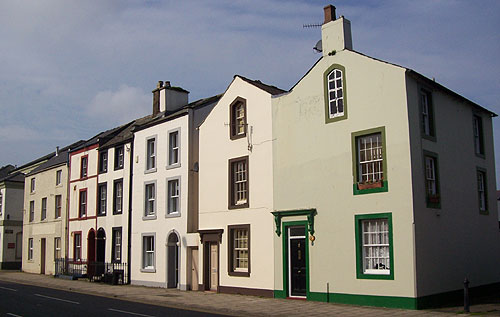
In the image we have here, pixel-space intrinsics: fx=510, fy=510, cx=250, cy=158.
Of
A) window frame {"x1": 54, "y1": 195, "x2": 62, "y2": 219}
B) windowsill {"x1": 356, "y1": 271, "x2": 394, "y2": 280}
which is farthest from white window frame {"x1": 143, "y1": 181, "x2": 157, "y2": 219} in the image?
windowsill {"x1": 356, "y1": 271, "x2": 394, "y2": 280}

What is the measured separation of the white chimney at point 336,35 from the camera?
65.6ft

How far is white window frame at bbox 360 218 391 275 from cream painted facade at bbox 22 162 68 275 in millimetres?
26139

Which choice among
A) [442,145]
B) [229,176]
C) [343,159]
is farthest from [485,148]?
[229,176]

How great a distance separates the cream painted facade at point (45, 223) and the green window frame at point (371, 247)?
85.3ft

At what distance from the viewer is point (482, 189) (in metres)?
22.5

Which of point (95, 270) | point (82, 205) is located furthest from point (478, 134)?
point (82, 205)

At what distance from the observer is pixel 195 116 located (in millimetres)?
26984

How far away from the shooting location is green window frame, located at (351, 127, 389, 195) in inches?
708

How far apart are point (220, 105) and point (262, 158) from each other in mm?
4097

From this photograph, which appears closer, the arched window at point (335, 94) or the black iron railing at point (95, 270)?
the arched window at point (335, 94)

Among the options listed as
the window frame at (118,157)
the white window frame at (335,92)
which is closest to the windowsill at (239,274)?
the white window frame at (335,92)

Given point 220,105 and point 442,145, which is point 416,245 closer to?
point 442,145

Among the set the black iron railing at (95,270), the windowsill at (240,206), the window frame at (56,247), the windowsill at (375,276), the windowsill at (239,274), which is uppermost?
the windowsill at (240,206)

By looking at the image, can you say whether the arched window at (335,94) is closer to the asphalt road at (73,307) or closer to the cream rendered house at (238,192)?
the cream rendered house at (238,192)
